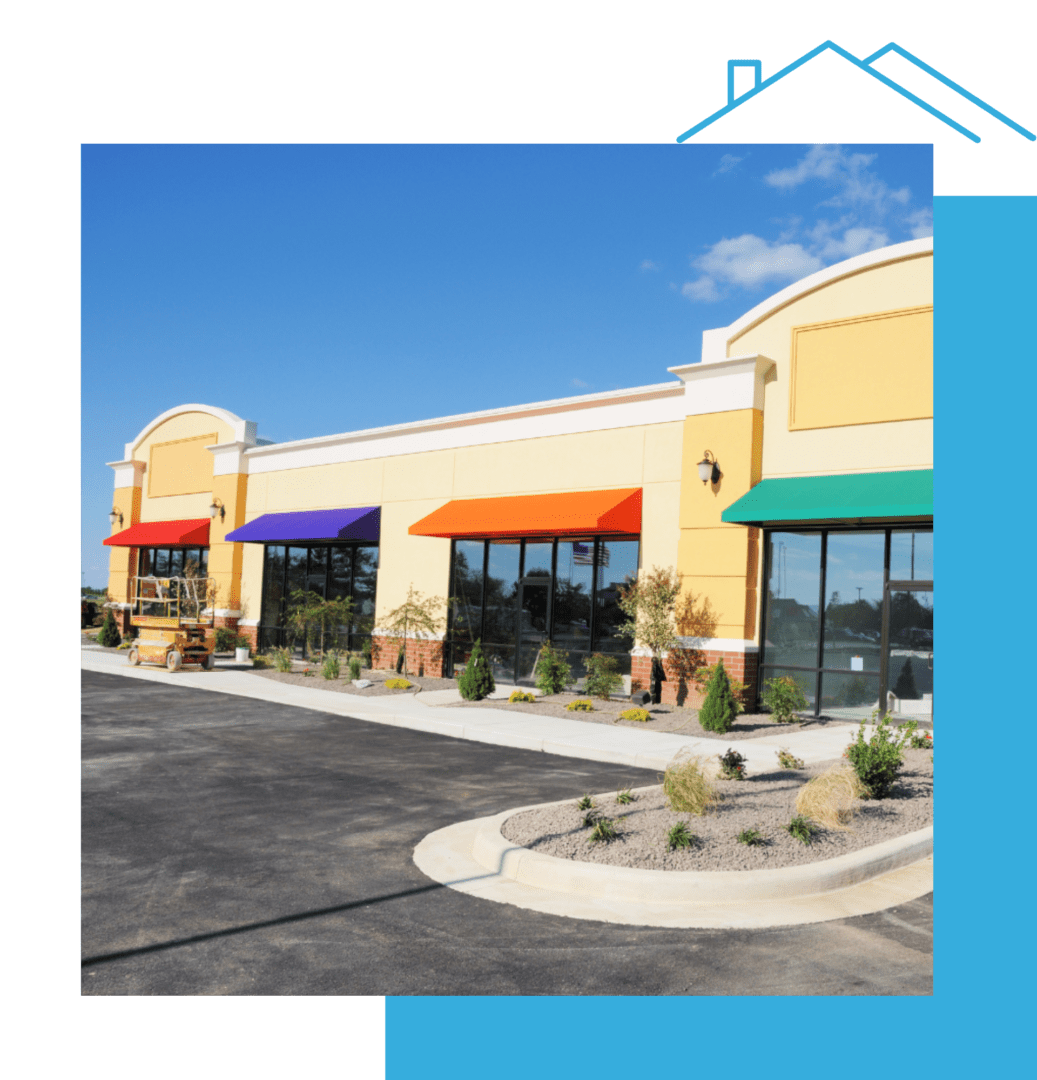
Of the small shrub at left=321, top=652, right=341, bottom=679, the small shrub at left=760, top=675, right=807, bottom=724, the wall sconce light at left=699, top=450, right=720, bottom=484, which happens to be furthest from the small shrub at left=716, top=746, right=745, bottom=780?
the small shrub at left=321, top=652, right=341, bottom=679

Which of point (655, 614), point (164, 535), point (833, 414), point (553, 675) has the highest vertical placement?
point (833, 414)

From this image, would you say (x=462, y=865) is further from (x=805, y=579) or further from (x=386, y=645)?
(x=386, y=645)

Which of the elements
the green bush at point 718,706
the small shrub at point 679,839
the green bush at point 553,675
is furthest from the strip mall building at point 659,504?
the small shrub at point 679,839

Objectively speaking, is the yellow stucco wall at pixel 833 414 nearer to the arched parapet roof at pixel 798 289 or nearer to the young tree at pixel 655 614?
the arched parapet roof at pixel 798 289

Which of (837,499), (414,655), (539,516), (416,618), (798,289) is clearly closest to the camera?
(837,499)

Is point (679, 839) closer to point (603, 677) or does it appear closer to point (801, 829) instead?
point (801, 829)

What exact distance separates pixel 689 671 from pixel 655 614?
3.53 feet

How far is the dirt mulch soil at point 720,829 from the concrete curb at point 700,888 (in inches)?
9.9

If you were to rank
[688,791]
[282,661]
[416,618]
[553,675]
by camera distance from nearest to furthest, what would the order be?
[688,791]
[553,675]
[282,661]
[416,618]

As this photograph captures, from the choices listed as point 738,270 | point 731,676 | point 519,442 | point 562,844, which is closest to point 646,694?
point 731,676

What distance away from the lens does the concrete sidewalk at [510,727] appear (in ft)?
35.9

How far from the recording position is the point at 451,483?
20.1 m

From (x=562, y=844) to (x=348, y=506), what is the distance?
16554mm

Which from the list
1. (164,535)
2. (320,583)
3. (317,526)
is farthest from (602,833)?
(320,583)
